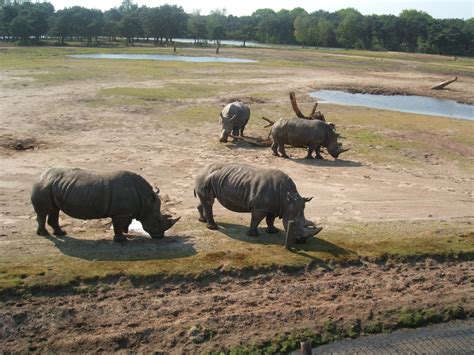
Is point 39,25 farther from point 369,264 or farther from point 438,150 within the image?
point 369,264

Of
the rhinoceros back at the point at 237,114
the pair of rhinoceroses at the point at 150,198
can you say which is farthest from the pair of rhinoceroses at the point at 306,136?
the pair of rhinoceroses at the point at 150,198

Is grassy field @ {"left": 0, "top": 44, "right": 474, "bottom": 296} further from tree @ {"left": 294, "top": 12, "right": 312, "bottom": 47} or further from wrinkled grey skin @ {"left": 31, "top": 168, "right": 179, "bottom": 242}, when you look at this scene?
tree @ {"left": 294, "top": 12, "right": 312, "bottom": 47}

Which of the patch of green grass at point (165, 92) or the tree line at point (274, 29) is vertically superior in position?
the tree line at point (274, 29)

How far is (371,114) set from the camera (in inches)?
1441

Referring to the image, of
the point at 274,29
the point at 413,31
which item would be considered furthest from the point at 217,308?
the point at 274,29

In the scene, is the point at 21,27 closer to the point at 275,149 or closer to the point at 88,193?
the point at 275,149

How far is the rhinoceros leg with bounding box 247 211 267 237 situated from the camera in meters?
14.5

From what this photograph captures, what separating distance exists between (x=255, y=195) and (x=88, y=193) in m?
4.09

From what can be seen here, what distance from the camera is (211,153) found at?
2488cm

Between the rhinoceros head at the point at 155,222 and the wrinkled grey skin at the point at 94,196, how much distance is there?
0.28ft

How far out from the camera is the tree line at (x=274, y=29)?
349 ft

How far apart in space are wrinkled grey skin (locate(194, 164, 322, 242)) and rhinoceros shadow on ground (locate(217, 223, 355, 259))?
0.18 meters

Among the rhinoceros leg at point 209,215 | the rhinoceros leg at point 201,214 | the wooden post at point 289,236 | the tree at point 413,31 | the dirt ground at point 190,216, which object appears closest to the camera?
the dirt ground at point 190,216

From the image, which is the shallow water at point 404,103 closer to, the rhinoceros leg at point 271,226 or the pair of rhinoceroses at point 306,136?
the pair of rhinoceroses at point 306,136
